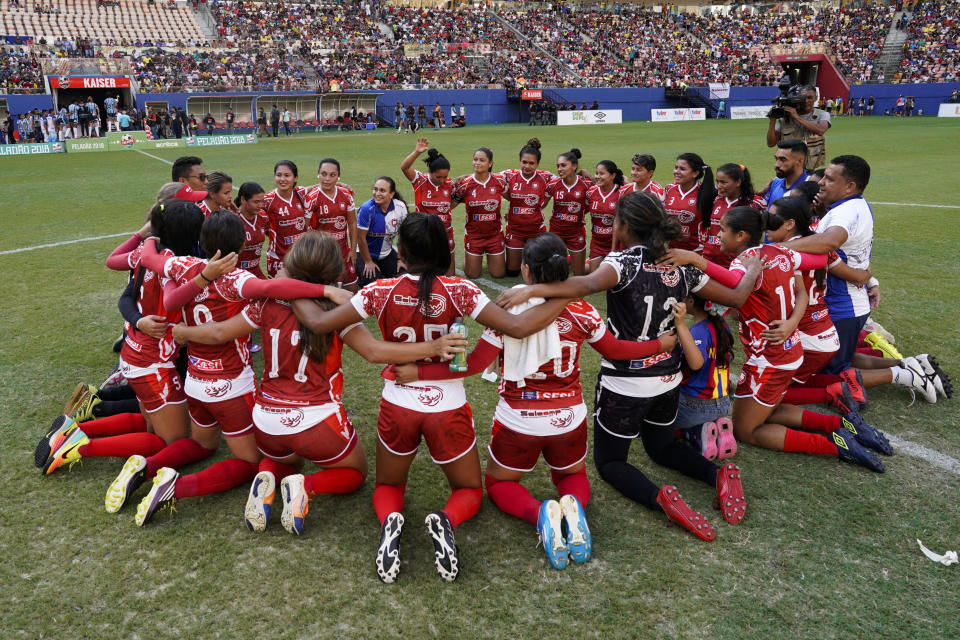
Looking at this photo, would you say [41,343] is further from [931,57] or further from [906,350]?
[931,57]

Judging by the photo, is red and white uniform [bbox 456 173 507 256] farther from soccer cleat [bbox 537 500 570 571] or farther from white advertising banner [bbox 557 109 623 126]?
white advertising banner [bbox 557 109 623 126]

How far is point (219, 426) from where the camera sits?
4672mm

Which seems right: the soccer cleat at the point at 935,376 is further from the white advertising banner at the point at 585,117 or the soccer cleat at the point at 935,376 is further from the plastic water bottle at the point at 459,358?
the white advertising banner at the point at 585,117

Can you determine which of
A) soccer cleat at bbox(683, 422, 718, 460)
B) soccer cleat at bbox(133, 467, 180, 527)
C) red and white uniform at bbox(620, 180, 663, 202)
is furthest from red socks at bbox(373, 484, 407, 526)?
red and white uniform at bbox(620, 180, 663, 202)

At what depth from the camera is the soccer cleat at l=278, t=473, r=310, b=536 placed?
12.5 ft

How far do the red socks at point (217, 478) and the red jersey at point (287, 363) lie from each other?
66 centimetres

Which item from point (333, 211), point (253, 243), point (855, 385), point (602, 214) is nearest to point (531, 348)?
point (855, 385)

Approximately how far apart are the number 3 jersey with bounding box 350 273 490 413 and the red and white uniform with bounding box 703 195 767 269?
496 centimetres

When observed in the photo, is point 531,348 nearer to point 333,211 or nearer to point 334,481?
point 334,481

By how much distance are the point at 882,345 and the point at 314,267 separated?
5651 millimetres

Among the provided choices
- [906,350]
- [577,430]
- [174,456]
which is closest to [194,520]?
[174,456]

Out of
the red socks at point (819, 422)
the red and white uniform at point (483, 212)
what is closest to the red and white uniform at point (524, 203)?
the red and white uniform at point (483, 212)

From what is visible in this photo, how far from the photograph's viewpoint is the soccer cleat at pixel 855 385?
5434 millimetres

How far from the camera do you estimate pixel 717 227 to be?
7.75 meters
